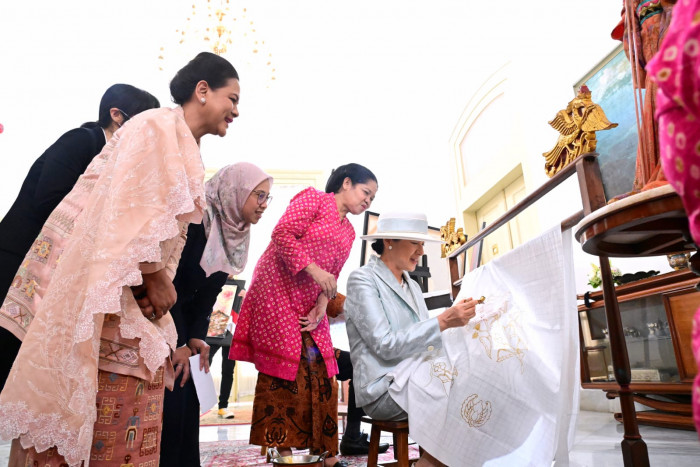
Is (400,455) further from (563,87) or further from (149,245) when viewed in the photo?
(563,87)

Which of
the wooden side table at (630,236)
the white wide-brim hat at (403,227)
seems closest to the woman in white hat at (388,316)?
the white wide-brim hat at (403,227)

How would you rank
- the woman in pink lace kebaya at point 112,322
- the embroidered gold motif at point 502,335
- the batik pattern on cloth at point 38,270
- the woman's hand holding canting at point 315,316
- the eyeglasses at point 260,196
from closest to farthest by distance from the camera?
the woman in pink lace kebaya at point 112,322, the batik pattern on cloth at point 38,270, the embroidered gold motif at point 502,335, the eyeglasses at point 260,196, the woman's hand holding canting at point 315,316

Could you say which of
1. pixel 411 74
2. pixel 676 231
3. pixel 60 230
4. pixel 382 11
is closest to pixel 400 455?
pixel 676 231

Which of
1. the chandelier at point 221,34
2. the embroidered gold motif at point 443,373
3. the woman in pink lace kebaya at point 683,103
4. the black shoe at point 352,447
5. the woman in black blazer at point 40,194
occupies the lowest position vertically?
the black shoe at point 352,447

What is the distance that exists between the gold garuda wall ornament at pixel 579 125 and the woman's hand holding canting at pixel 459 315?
535 millimetres

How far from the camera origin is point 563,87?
4.07m

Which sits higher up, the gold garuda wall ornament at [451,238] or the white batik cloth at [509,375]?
the gold garuda wall ornament at [451,238]

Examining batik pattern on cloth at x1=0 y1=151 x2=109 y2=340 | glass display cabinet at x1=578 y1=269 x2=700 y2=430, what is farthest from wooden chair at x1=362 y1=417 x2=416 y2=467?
glass display cabinet at x1=578 y1=269 x2=700 y2=430

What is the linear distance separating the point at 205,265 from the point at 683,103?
4.74 feet

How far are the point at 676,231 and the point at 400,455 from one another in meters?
1.05

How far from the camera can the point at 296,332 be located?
72.2 inches

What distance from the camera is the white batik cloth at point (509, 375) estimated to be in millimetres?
1233

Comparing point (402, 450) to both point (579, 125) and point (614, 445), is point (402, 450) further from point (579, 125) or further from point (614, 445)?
point (614, 445)

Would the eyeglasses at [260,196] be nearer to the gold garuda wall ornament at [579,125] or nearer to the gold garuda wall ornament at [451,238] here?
the gold garuda wall ornament at [579,125]
